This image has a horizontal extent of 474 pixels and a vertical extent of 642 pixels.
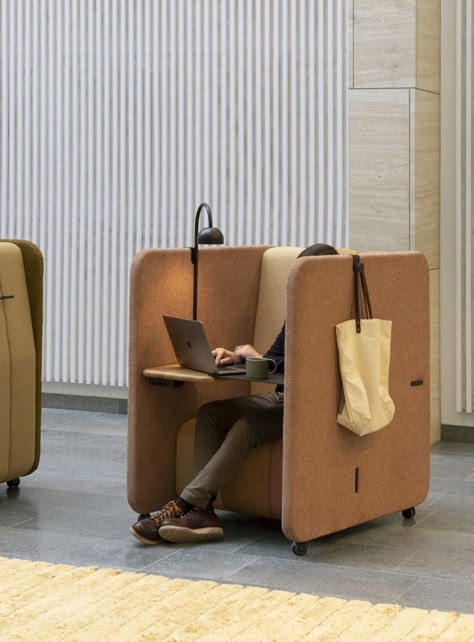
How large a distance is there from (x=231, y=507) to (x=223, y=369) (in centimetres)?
59

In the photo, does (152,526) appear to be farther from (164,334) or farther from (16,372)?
(16,372)

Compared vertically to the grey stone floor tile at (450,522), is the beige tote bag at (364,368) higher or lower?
higher

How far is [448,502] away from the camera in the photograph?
216 inches

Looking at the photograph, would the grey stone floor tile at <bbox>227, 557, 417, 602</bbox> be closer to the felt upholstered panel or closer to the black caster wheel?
the black caster wheel

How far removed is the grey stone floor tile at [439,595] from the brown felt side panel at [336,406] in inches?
20.9

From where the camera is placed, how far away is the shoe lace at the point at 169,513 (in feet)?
15.6

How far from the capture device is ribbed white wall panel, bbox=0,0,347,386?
7094 millimetres

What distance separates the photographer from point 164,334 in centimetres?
506

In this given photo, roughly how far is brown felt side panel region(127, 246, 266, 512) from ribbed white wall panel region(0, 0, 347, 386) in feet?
6.11

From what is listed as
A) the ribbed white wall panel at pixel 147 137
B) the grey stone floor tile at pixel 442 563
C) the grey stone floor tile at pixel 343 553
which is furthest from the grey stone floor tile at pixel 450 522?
A: the ribbed white wall panel at pixel 147 137

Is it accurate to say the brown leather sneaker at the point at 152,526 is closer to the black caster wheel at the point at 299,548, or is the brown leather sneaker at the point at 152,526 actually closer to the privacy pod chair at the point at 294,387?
the privacy pod chair at the point at 294,387

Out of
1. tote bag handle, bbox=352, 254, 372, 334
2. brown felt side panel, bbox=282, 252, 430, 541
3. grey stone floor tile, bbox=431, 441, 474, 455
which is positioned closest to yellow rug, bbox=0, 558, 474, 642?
brown felt side panel, bbox=282, 252, 430, 541

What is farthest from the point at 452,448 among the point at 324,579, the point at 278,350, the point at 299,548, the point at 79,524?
the point at 324,579

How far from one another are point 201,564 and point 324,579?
1.55 ft
